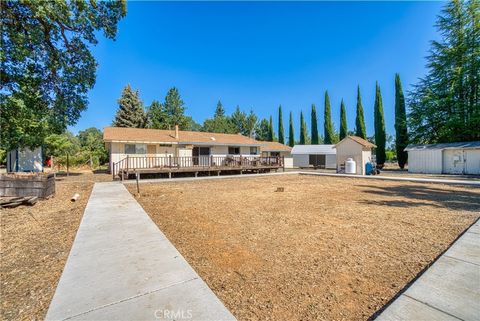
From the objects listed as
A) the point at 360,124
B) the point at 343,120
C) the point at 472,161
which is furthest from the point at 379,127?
the point at 472,161

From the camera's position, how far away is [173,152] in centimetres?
2020

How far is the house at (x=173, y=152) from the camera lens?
666 inches

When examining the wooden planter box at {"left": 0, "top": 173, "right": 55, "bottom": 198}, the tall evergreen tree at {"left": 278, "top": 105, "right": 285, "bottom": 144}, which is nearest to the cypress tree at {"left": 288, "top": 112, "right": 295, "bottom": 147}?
the tall evergreen tree at {"left": 278, "top": 105, "right": 285, "bottom": 144}

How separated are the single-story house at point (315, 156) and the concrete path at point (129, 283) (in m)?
29.5

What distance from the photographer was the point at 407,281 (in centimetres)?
274

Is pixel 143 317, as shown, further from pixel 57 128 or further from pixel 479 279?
pixel 57 128

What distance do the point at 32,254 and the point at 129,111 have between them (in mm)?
34172

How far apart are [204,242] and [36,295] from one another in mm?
2286

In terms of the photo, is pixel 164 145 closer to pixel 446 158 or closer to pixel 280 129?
pixel 446 158

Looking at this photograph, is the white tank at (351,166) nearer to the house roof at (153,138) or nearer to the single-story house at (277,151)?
the house roof at (153,138)

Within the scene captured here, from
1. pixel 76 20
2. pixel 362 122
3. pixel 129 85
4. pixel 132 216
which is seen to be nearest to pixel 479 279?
pixel 132 216

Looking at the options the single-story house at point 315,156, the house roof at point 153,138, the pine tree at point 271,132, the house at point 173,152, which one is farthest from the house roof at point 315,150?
the house roof at point 153,138

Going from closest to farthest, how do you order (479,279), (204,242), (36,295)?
1. (36,295)
2. (479,279)
3. (204,242)

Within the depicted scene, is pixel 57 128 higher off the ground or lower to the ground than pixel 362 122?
lower
